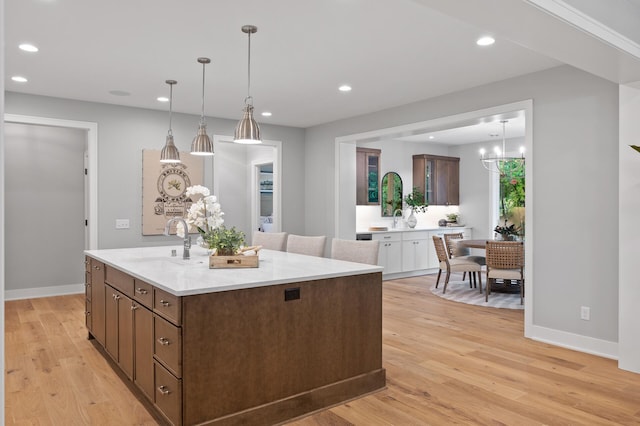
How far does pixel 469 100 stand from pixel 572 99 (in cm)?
111

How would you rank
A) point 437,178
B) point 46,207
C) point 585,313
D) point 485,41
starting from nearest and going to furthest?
point 485,41 < point 585,313 < point 46,207 < point 437,178

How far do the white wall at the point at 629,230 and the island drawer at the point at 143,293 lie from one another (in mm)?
3416

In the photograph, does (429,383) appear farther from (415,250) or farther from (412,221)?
(412,221)

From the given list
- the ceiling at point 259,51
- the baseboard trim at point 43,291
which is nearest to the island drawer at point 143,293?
the ceiling at point 259,51

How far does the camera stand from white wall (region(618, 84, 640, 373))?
11.0 feet

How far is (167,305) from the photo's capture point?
2375mm

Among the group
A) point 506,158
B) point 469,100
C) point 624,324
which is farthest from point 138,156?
point 506,158

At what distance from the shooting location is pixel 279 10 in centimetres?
302

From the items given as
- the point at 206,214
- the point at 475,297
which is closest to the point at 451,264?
the point at 475,297

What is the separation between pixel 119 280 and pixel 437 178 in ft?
23.0

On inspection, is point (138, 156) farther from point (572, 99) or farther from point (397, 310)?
point (572, 99)

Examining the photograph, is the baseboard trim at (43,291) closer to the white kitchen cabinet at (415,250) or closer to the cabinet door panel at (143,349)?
the cabinet door panel at (143,349)

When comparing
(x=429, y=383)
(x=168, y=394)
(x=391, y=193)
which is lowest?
(x=429, y=383)

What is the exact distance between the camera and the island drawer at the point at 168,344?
224 cm
